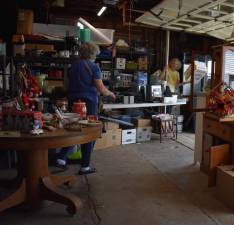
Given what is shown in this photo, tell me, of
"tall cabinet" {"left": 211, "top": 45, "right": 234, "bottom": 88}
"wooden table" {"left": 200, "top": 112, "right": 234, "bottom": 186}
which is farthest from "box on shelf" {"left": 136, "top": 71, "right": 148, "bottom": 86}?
"wooden table" {"left": 200, "top": 112, "right": 234, "bottom": 186}

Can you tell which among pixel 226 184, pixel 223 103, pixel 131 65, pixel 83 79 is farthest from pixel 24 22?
pixel 226 184

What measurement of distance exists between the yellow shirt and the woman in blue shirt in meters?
3.25

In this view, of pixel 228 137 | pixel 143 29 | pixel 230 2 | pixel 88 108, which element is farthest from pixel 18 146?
pixel 143 29

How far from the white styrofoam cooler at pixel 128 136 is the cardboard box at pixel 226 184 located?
2323 mm

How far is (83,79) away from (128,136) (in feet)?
6.64

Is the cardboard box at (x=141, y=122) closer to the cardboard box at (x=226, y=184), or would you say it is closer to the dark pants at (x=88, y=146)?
the dark pants at (x=88, y=146)

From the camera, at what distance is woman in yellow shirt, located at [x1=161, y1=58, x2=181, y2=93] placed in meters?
6.48

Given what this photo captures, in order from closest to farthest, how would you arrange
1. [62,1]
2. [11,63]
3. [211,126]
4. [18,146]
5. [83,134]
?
1. [18,146]
2. [83,134]
3. [211,126]
4. [11,63]
5. [62,1]

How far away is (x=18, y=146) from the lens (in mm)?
2168

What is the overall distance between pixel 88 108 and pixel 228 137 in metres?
1.52

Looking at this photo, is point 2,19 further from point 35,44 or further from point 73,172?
point 73,172

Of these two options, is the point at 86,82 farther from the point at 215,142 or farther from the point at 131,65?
the point at 131,65

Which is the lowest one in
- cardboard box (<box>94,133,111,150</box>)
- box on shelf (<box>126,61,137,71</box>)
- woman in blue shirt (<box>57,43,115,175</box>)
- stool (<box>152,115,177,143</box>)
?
cardboard box (<box>94,133,111,150</box>)

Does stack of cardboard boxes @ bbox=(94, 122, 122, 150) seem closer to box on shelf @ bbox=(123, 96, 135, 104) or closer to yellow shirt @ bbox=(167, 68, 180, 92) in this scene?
box on shelf @ bbox=(123, 96, 135, 104)
